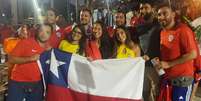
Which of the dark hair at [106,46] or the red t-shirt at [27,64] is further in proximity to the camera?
the dark hair at [106,46]

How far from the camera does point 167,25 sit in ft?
19.7

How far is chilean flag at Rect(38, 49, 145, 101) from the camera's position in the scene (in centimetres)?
583

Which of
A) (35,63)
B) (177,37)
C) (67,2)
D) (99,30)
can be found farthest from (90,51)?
(67,2)

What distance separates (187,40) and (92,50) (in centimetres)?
140

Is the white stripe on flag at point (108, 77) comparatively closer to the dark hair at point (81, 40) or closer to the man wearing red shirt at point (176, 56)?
the dark hair at point (81, 40)

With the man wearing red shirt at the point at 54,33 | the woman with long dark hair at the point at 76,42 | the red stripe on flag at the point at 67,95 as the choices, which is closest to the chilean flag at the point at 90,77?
the red stripe on flag at the point at 67,95

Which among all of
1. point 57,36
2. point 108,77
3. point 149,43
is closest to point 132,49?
point 149,43

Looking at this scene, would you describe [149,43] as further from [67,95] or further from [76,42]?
[67,95]

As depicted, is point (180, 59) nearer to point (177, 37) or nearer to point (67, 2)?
point (177, 37)

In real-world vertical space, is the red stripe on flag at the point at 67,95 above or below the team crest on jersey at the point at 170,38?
below

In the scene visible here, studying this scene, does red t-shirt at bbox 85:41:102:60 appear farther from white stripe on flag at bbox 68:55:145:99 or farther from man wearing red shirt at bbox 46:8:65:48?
man wearing red shirt at bbox 46:8:65:48

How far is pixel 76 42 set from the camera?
6277 millimetres

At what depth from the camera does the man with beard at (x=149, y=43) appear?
6418mm

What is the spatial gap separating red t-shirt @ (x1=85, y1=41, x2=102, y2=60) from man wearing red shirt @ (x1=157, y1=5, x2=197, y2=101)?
0.89m
